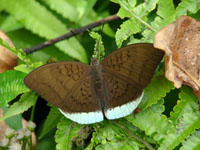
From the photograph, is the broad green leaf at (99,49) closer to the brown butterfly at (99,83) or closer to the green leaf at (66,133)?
the brown butterfly at (99,83)

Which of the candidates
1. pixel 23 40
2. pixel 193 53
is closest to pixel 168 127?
pixel 193 53

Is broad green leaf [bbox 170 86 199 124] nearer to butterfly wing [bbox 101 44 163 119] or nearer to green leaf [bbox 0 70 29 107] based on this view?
butterfly wing [bbox 101 44 163 119]

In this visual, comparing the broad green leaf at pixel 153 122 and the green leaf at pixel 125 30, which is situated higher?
the green leaf at pixel 125 30

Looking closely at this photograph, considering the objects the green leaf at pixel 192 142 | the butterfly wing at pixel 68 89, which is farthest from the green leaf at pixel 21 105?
the green leaf at pixel 192 142

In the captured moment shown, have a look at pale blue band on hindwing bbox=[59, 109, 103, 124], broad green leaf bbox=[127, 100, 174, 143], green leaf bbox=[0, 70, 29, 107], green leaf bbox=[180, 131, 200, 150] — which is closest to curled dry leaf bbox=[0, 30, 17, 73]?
green leaf bbox=[0, 70, 29, 107]

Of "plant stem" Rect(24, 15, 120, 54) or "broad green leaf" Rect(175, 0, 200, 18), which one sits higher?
"broad green leaf" Rect(175, 0, 200, 18)

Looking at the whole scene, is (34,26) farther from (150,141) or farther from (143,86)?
(150,141)
